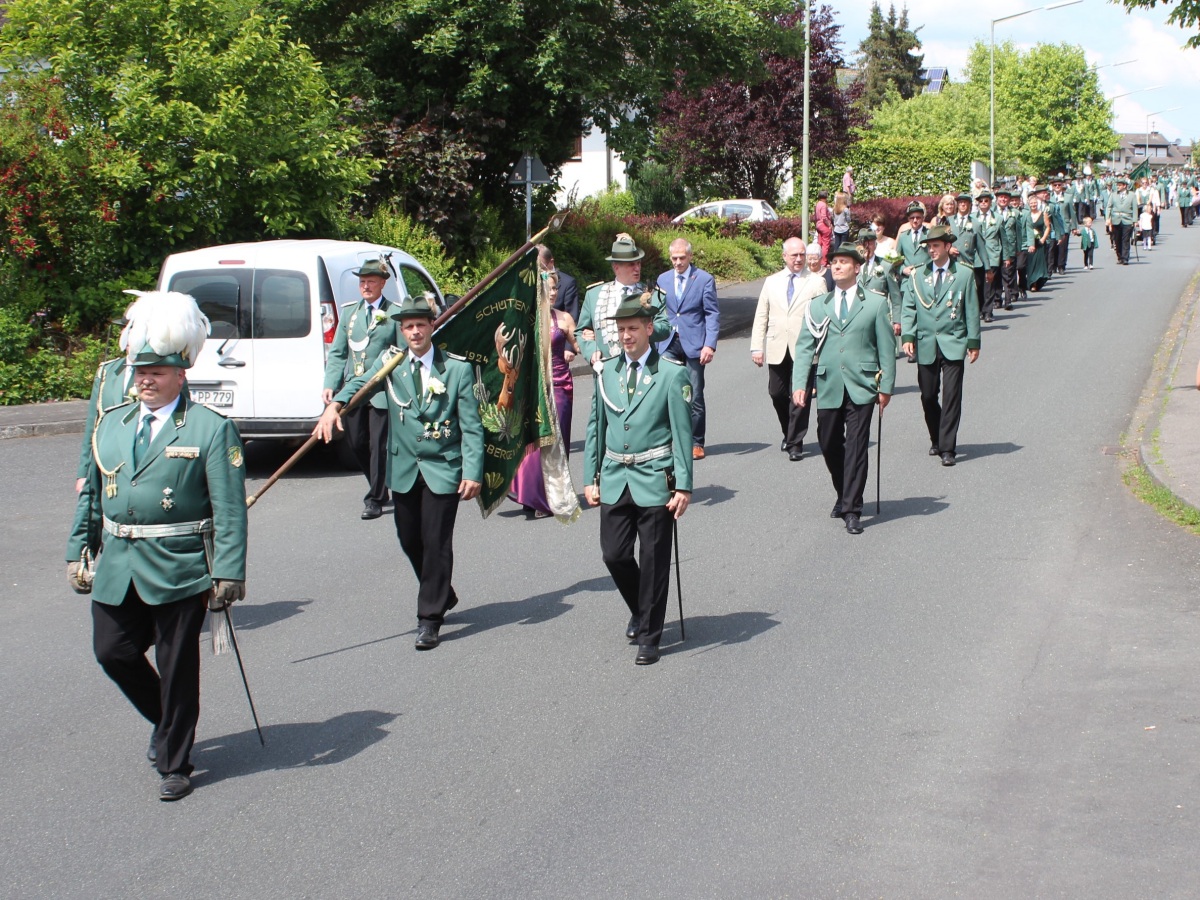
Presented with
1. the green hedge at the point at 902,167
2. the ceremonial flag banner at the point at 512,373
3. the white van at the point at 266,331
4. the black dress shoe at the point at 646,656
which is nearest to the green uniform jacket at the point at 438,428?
the ceremonial flag banner at the point at 512,373

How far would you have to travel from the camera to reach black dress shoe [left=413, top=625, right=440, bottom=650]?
7.44 metres

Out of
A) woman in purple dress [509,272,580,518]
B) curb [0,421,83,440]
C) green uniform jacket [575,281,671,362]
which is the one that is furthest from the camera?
curb [0,421,83,440]

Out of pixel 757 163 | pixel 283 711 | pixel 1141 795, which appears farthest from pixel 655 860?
pixel 757 163

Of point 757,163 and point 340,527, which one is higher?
point 757,163

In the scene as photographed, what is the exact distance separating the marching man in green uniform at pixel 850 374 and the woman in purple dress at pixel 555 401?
1.86 meters

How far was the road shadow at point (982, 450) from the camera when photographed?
12594 millimetres

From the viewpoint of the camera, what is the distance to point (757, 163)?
145 ft

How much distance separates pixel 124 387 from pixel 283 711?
1.74 meters

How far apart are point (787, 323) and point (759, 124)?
31.6m

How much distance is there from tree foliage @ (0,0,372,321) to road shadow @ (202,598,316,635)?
→ 385 inches

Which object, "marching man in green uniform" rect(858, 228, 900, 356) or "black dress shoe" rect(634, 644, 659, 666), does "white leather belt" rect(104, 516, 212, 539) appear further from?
"marching man in green uniform" rect(858, 228, 900, 356)

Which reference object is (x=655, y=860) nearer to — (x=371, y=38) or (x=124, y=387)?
(x=124, y=387)

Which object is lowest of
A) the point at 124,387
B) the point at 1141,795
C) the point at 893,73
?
the point at 1141,795

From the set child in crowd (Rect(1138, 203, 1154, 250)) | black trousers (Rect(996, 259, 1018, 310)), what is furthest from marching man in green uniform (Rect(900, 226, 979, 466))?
child in crowd (Rect(1138, 203, 1154, 250))
